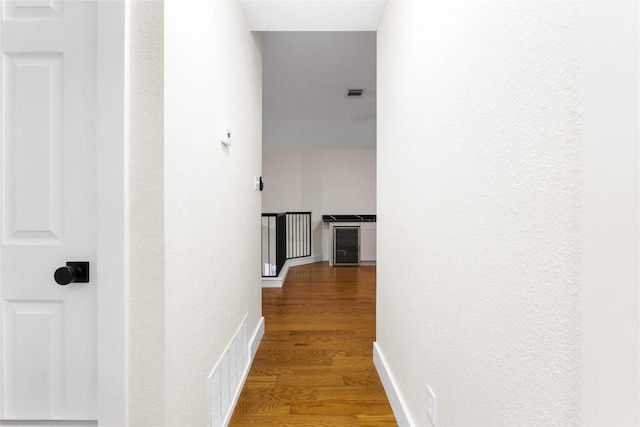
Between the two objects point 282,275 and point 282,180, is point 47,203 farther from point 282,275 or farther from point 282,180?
point 282,180

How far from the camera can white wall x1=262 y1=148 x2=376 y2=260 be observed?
7.59 m

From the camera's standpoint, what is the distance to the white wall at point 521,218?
57 centimetres

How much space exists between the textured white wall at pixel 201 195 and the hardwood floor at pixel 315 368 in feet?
1.57

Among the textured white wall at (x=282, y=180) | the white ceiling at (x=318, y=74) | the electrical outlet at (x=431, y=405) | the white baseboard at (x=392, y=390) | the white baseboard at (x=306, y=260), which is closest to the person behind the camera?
the electrical outlet at (x=431, y=405)

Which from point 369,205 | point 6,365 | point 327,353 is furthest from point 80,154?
point 369,205

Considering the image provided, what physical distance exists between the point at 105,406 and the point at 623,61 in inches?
62.6

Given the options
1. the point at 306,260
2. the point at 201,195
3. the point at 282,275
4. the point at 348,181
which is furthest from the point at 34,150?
the point at 348,181

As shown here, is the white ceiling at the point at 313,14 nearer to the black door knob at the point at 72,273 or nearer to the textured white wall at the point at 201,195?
the textured white wall at the point at 201,195

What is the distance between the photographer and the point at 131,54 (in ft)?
3.80

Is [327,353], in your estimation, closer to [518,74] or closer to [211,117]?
[211,117]

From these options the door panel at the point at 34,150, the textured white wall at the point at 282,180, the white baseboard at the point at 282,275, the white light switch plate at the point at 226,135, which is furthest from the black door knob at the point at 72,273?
the textured white wall at the point at 282,180

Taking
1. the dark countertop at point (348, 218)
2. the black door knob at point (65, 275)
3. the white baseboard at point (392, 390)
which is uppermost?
the dark countertop at point (348, 218)

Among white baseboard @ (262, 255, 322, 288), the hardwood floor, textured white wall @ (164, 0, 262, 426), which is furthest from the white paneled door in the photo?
white baseboard @ (262, 255, 322, 288)

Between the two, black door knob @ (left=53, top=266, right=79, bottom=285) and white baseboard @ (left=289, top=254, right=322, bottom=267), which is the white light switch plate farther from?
white baseboard @ (left=289, top=254, right=322, bottom=267)
